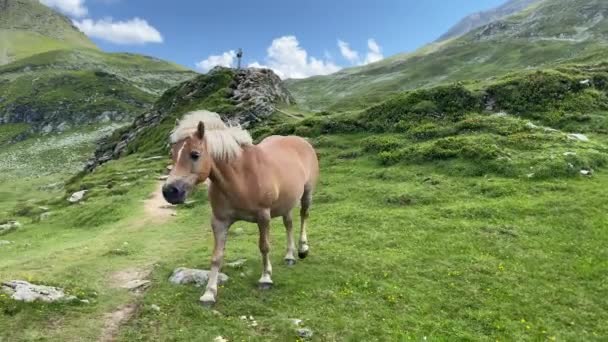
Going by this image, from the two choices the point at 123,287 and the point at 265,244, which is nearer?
the point at 265,244

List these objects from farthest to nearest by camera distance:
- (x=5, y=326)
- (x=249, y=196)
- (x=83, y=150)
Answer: (x=83, y=150) < (x=249, y=196) < (x=5, y=326)

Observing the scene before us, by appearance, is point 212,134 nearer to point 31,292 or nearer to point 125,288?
point 125,288

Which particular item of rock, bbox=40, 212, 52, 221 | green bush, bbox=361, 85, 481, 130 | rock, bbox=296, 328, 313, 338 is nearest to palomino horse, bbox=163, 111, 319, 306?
rock, bbox=296, 328, 313, 338

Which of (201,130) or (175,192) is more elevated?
(201,130)

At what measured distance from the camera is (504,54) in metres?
140

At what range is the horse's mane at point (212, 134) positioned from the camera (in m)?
12.0

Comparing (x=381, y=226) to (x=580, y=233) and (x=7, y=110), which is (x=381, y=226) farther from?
(x=7, y=110)

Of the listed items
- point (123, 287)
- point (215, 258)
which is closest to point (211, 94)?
point (123, 287)

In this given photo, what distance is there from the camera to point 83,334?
1148 centimetres

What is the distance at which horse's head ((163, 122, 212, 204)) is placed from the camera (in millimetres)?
11352

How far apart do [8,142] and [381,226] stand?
151 meters

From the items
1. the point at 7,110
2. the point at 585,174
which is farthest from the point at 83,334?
the point at 7,110

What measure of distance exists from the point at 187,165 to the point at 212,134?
121 cm

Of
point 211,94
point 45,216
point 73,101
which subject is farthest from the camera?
point 73,101
